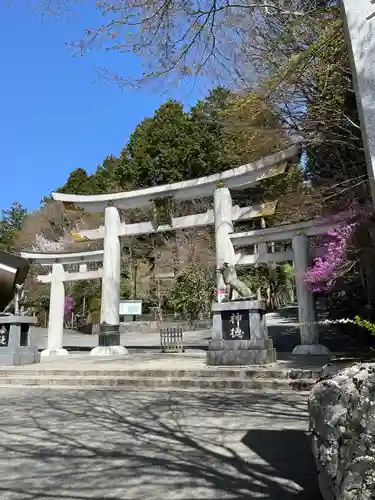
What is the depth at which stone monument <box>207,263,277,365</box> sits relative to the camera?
29.3 feet

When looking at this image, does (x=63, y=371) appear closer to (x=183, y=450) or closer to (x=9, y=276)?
(x=183, y=450)

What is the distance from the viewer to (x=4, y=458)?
346 cm

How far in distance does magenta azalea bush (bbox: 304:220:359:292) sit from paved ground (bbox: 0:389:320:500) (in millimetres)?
4549

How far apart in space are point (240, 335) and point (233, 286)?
1296 millimetres

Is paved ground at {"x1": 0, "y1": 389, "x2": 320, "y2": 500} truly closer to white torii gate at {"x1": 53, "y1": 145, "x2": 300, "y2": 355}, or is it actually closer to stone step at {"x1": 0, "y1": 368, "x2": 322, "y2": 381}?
stone step at {"x1": 0, "y1": 368, "x2": 322, "y2": 381}

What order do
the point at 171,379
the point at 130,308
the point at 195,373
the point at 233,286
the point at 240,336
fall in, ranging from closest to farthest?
the point at 171,379
the point at 195,373
the point at 240,336
the point at 233,286
the point at 130,308

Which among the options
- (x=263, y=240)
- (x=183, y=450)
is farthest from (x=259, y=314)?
(x=183, y=450)

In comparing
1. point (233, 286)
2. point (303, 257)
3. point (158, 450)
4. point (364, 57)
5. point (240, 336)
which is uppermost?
point (303, 257)

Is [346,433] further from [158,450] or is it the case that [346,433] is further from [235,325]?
[235,325]

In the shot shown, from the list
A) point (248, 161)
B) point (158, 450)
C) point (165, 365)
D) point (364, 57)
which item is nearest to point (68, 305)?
point (248, 161)

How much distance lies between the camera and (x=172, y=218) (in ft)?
45.9

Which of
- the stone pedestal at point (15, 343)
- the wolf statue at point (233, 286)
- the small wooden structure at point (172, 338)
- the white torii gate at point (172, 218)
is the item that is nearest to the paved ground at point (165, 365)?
the stone pedestal at point (15, 343)

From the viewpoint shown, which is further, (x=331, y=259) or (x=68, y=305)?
(x=68, y=305)

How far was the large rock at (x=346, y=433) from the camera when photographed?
1782 millimetres
